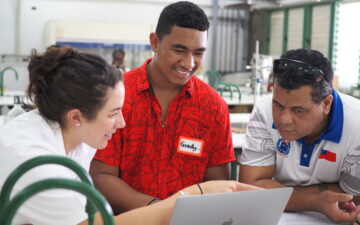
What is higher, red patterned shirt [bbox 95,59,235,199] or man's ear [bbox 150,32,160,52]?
man's ear [bbox 150,32,160,52]

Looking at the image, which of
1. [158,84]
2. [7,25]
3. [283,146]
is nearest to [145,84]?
[158,84]

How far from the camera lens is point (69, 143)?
136 cm

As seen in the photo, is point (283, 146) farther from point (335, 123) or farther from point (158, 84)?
point (158, 84)

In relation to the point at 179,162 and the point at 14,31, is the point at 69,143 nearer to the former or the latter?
the point at 179,162

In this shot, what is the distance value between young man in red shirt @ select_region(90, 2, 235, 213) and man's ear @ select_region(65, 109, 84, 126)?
52 cm

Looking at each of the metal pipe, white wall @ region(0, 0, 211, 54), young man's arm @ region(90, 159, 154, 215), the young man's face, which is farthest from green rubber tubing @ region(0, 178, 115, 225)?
the metal pipe

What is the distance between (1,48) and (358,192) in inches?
279

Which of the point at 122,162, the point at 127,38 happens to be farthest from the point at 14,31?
the point at 122,162

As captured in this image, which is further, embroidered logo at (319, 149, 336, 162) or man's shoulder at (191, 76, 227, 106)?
man's shoulder at (191, 76, 227, 106)

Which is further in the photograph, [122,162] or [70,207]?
[122,162]

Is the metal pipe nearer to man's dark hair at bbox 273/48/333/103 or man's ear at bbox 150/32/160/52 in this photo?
man's ear at bbox 150/32/160/52

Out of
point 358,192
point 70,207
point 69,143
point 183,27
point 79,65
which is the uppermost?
point 183,27

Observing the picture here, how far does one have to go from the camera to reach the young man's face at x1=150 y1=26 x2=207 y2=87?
181cm

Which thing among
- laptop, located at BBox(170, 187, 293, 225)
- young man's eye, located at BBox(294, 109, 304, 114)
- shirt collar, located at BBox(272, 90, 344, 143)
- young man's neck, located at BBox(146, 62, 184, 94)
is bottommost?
laptop, located at BBox(170, 187, 293, 225)
